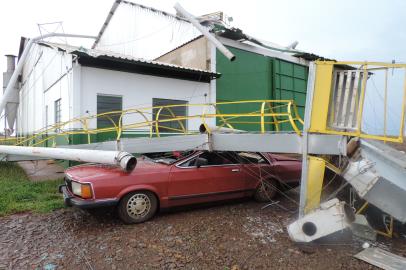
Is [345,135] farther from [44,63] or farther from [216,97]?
[44,63]

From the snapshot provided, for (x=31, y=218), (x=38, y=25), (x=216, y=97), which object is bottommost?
(x=31, y=218)

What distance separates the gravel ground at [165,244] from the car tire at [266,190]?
2.74ft

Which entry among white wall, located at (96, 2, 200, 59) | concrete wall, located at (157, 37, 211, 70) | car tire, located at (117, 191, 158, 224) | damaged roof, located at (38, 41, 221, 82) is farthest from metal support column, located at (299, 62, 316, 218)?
white wall, located at (96, 2, 200, 59)

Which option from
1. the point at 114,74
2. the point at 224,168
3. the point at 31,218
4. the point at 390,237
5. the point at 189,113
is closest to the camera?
the point at 390,237

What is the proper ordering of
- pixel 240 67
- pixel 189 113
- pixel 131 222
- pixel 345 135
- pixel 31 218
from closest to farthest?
pixel 345 135 < pixel 131 222 < pixel 31 218 < pixel 189 113 < pixel 240 67

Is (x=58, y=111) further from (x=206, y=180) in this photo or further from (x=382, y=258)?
(x=382, y=258)

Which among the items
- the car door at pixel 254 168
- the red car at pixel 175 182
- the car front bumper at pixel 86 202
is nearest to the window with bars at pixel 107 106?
the red car at pixel 175 182

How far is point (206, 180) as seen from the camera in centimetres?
599

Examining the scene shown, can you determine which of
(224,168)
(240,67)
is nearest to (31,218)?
(224,168)

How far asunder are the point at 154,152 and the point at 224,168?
151 centimetres

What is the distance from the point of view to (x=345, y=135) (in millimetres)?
4488

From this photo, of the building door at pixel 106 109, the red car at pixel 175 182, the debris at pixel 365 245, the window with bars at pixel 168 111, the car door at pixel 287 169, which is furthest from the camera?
the window with bars at pixel 168 111

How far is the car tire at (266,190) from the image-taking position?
677 cm

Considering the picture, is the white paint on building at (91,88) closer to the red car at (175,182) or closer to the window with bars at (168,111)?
the window with bars at (168,111)
